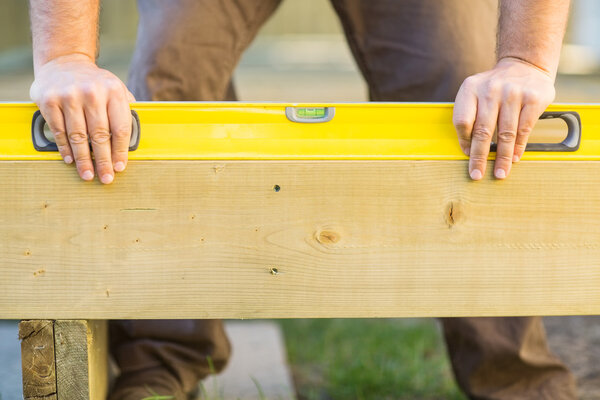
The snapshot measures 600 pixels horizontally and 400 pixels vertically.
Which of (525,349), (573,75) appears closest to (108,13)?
(573,75)

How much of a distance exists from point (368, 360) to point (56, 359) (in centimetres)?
129

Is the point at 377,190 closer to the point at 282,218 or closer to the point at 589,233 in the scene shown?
the point at 282,218

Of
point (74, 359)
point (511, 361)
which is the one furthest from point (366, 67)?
point (74, 359)

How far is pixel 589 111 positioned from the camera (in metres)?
1.24

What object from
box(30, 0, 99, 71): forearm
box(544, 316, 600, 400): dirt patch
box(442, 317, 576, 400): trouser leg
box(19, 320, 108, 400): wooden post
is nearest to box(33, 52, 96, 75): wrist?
box(30, 0, 99, 71): forearm

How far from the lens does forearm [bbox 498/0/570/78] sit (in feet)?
4.18

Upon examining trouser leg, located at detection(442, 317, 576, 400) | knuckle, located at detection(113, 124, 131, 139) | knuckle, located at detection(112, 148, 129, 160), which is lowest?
trouser leg, located at detection(442, 317, 576, 400)

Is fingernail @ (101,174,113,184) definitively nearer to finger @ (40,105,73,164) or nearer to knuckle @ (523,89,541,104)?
finger @ (40,105,73,164)

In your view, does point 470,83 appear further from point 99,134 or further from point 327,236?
point 99,134

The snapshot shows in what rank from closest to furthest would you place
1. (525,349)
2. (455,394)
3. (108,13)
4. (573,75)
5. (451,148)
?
(451,148), (525,349), (455,394), (573,75), (108,13)

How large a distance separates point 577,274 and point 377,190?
1.36ft

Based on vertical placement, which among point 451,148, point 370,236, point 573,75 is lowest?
point 573,75

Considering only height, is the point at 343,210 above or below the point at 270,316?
above

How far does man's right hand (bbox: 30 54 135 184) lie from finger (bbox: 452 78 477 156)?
1.86ft
